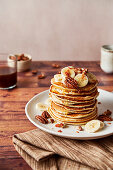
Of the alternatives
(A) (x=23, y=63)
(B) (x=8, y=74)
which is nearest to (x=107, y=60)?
(A) (x=23, y=63)

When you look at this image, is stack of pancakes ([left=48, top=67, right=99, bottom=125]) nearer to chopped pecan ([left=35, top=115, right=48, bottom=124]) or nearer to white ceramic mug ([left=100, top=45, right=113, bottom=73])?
chopped pecan ([left=35, top=115, right=48, bottom=124])

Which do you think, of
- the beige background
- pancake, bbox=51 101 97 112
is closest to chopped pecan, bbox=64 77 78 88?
pancake, bbox=51 101 97 112

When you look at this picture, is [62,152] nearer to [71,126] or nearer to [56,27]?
[71,126]

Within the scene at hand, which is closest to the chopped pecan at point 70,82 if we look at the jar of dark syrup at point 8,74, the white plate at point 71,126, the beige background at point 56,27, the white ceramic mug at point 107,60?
the white plate at point 71,126

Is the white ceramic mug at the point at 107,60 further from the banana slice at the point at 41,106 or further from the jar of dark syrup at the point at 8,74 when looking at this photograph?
the banana slice at the point at 41,106

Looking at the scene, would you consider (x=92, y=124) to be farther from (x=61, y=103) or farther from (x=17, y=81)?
(x=17, y=81)

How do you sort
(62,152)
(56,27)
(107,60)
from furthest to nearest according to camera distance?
(56,27) < (107,60) < (62,152)
